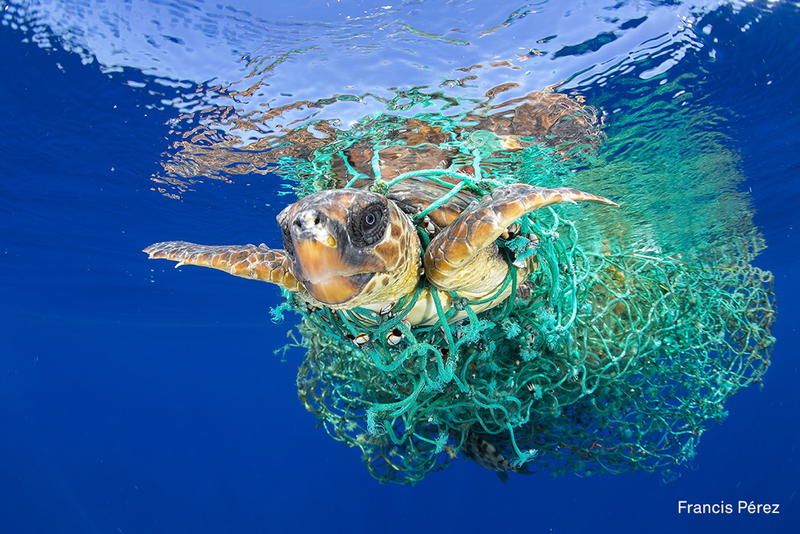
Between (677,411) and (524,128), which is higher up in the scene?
(524,128)

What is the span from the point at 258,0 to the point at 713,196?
363 inches

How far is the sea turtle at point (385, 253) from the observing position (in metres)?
1.85

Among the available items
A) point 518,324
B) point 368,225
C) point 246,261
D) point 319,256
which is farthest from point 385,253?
point 518,324

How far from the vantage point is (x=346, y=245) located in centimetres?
189

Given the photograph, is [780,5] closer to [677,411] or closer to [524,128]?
[524,128]

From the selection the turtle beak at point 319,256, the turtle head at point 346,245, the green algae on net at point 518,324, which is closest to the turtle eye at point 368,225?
the turtle head at point 346,245

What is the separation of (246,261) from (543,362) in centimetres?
212

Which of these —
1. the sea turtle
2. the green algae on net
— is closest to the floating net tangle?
the green algae on net

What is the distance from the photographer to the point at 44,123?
6430 mm

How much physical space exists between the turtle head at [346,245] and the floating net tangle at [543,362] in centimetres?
37

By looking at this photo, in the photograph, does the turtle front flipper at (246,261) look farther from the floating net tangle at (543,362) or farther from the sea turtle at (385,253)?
the floating net tangle at (543,362)

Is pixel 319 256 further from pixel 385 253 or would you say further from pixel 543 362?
pixel 543 362

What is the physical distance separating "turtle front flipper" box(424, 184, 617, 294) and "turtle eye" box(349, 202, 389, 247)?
343mm

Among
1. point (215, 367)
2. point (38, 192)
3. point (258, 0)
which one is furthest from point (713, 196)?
point (215, 367)
